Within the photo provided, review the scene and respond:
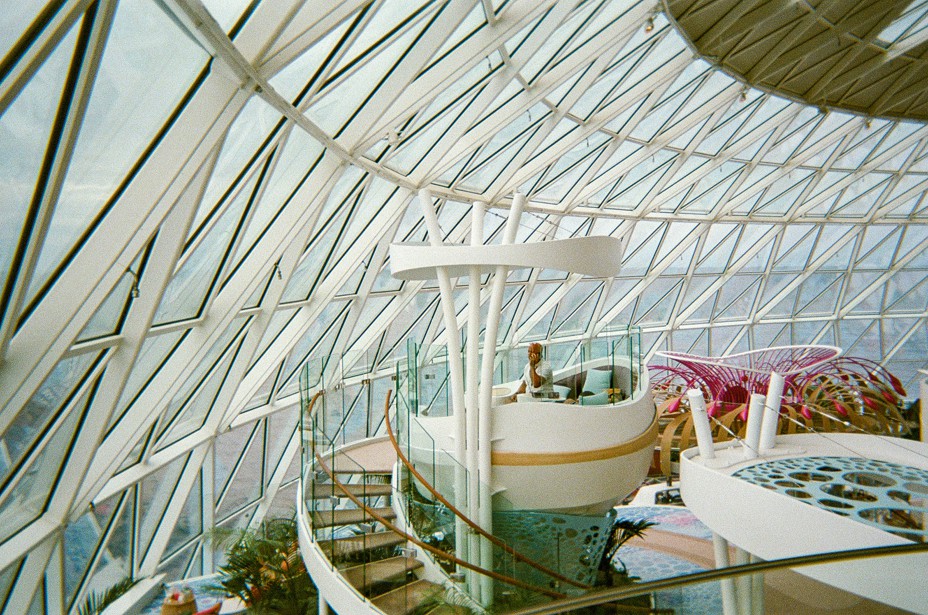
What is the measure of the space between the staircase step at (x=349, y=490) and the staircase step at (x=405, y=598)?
2.31 m

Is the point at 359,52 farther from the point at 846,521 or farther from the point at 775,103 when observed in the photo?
the point at 775,103

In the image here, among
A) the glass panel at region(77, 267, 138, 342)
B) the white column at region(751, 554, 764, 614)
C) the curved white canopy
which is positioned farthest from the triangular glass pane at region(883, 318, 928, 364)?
the glass panel at region(77, 267, 138, 342)

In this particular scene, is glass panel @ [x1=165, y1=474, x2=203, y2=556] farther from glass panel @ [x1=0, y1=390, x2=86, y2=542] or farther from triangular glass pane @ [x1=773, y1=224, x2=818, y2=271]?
triangular glass pane @ [x1=773, y1=224, x2=818, y2=271]

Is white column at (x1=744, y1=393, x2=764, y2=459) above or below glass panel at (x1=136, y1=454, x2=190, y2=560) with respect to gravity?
above

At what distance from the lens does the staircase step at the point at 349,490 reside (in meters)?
13.6

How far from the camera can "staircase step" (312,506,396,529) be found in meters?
13.1

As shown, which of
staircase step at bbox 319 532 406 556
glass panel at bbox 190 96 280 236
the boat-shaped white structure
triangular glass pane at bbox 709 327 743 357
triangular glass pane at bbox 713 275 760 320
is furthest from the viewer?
triangular glass pane at bbox 709 327 743 357

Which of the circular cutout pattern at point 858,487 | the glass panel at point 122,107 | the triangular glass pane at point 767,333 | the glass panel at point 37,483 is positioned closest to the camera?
the glass panel at point 122,107

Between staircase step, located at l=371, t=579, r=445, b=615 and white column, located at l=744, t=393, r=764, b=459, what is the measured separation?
688 centimetres

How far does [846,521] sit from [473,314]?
745cm

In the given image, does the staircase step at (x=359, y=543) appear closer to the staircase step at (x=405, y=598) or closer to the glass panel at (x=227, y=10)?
the staircase step at (x=405, y=598)

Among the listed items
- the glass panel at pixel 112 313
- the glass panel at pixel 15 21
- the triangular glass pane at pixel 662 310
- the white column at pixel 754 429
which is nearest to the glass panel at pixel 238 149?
the glass panel at pixel 112 313

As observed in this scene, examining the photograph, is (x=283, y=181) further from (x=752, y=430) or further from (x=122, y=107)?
(x=752, y=430)

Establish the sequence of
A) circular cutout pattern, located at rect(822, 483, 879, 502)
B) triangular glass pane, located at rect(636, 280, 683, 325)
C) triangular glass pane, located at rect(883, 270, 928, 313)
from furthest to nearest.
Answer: triangular glass pane, located at rect(883, 270, 928, 313), triangular glass pane, located at rect(636, 280, 683, 325), circular cutout pattern, located at rect(822, 483, 879, 502)
